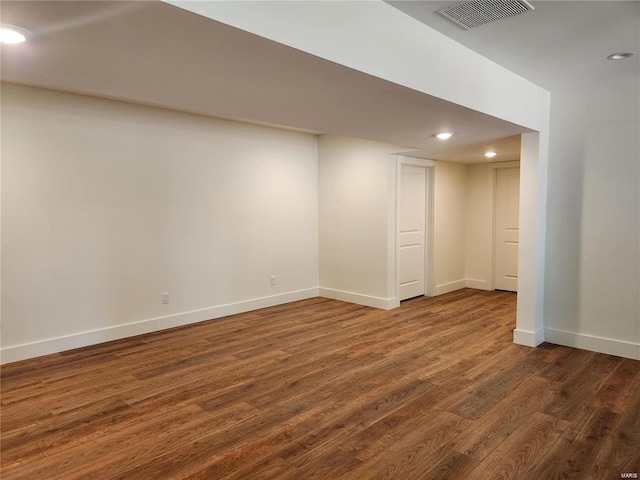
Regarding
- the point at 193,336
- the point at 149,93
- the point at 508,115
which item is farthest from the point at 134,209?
the point at 508,115

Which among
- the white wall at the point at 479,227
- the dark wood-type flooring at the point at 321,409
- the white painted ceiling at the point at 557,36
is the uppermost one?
the white painted ceiling at the point at 557,36

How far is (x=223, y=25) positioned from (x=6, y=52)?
1.26 m

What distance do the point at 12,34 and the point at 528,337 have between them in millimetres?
4494

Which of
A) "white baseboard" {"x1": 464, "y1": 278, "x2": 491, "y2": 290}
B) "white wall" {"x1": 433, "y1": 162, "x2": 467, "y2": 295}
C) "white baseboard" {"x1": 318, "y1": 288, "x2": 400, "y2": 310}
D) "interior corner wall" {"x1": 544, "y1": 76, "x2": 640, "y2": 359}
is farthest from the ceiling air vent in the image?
"white baseboard" {"x1": 464, "y1": 278, "x2": 491, "y2": 290}

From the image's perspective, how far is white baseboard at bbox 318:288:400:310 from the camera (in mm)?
5602

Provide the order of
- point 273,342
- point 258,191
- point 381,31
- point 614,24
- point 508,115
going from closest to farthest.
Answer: point 381,31 → point 614,24 → point 508,115 → point 273,342 → point 258,191

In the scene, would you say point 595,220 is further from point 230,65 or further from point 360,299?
point 230,65

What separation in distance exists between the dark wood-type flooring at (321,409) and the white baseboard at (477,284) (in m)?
2.59

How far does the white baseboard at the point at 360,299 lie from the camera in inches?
221

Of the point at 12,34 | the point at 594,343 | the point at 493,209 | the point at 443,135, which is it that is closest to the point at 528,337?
the point at 594,343

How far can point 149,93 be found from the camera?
9.04ft

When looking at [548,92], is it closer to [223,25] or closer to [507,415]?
[507,415]

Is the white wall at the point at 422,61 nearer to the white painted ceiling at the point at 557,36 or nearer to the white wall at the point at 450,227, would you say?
the white painted ceiling at the point at 557,36

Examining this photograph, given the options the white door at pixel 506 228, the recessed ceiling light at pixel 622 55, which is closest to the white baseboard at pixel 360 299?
the white door at pixel 506 228
